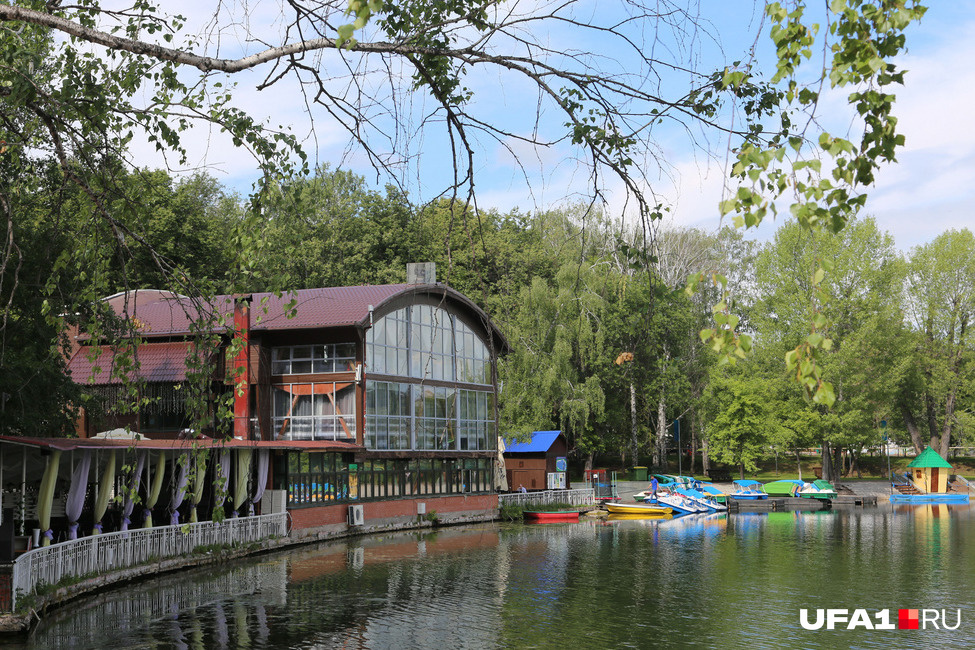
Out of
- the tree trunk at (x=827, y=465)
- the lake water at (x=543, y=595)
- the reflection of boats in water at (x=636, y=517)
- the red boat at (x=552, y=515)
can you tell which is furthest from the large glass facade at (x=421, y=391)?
the tree trunk at (x=827, y=465)

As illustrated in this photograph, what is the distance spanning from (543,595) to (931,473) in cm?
4645

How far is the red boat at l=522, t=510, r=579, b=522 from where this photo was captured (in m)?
45.2

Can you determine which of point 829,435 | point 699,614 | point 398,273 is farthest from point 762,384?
point 699,614

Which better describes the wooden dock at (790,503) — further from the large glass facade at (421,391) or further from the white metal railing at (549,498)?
the large glass facade at (421,391)

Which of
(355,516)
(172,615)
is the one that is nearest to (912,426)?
(355,516)

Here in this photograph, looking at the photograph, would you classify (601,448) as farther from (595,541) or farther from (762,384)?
(595,541)

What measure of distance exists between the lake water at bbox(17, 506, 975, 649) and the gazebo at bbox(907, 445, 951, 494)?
24.7 meters

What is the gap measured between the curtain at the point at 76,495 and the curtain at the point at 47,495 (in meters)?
0.79

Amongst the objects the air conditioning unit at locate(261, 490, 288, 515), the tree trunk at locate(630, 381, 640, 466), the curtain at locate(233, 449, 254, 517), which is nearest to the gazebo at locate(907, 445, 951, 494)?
the tree trunk at locate(630, 381, 640, 466)

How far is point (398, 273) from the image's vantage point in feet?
198

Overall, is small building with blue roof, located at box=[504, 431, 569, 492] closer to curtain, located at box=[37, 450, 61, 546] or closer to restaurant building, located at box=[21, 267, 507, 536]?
restaurant building, located at box=[21, 267, 507, 536]

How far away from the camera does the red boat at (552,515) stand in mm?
45156

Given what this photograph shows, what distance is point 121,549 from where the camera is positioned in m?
22.8

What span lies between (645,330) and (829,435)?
61.9 meters
